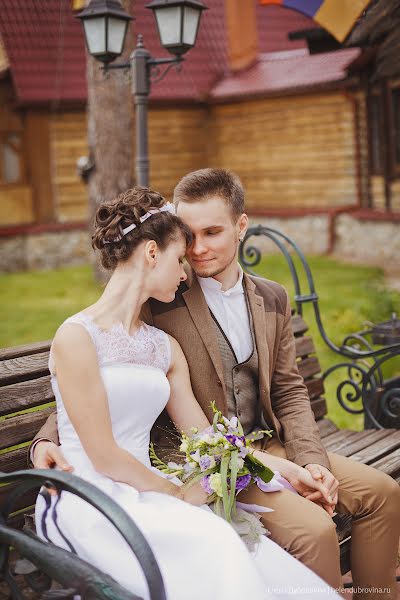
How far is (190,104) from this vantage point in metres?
17.9

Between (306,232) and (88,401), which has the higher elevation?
(306,232)

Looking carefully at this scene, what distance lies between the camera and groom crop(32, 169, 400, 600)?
2.94m

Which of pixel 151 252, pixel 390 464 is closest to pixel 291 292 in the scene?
pixel 390 464

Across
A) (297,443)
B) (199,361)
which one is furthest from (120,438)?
(297,443)

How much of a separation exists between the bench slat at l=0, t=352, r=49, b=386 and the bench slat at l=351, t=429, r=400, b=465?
1.68m

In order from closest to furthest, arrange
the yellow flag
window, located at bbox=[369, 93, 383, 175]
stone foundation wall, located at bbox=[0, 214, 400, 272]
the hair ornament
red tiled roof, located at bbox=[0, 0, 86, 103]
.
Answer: the hair ornament, the yellow flag, stone foundation wall, located at bbox=[0, 214, 400, 272], window, located at bbox=[369, 93, 383, 175], red tiled roof, located at bbox=[0, 0, 86, 103]

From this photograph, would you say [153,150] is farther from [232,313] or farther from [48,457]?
[48,457]

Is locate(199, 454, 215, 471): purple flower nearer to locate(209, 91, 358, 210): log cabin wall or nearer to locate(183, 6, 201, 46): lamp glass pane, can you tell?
locate(183, 6, 201, 46): lamp glass pane

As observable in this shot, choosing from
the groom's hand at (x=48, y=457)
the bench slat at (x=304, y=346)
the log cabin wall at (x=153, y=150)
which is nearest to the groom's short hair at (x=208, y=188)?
the groom's hand at (x=48, y=457)

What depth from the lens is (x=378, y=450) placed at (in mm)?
4184

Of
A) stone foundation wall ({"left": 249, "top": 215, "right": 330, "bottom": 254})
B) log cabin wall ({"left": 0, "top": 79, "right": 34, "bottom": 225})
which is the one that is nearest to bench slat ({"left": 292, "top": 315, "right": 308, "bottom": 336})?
stone foundation wall ({"left": 249, "top": 215, "right": 330, "bottom": 254})

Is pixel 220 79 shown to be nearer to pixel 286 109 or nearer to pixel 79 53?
pixel 286 109

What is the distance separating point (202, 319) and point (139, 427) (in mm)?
596

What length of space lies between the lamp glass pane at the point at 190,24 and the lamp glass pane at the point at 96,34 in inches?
26.5
